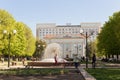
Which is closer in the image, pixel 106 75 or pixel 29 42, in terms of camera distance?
pixel 106 75

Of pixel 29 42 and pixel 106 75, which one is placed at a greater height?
pixel 29 42

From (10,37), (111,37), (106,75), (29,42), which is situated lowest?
(106,75)

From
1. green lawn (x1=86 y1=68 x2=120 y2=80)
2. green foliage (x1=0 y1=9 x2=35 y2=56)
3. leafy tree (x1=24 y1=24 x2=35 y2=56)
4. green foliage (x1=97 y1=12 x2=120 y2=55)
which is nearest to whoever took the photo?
green lawn (x1=86 y1=68 x2=120 y2=80)

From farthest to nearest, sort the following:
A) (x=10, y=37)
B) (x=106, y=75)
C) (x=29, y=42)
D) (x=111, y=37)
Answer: (x=29, y=42), (x=111, y=37), (x=10, y=37), (x=106, y=75)

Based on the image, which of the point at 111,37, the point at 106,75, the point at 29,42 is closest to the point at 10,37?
the point at 111,37

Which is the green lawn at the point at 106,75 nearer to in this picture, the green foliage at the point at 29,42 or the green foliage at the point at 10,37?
the green foliage at the point at 10,37

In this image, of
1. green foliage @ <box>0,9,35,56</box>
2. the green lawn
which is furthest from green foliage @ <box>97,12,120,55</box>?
the green lawn

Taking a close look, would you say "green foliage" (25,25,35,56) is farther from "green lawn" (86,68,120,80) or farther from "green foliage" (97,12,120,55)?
"green lawn" (86,68,120,80)

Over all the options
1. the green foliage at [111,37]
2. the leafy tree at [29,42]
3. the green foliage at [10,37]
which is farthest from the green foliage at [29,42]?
the green foliage at [111,37]

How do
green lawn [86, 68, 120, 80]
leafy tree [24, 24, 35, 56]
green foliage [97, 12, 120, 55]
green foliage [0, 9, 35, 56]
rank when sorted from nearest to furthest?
green lawn [86, 68, 120, 80] < green foliage [0, 9, 35, 56] < green foliage [97, 12, 120, 55] < leafy tree [24, 24, 35, 56]

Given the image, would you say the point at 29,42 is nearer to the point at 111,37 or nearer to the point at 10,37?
the point at 111,37

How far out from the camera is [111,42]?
6291cm

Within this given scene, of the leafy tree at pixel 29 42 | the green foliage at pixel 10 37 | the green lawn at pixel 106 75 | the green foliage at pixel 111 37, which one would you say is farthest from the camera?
the leafy tree at pixel 29 42

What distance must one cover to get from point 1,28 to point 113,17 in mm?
22265
